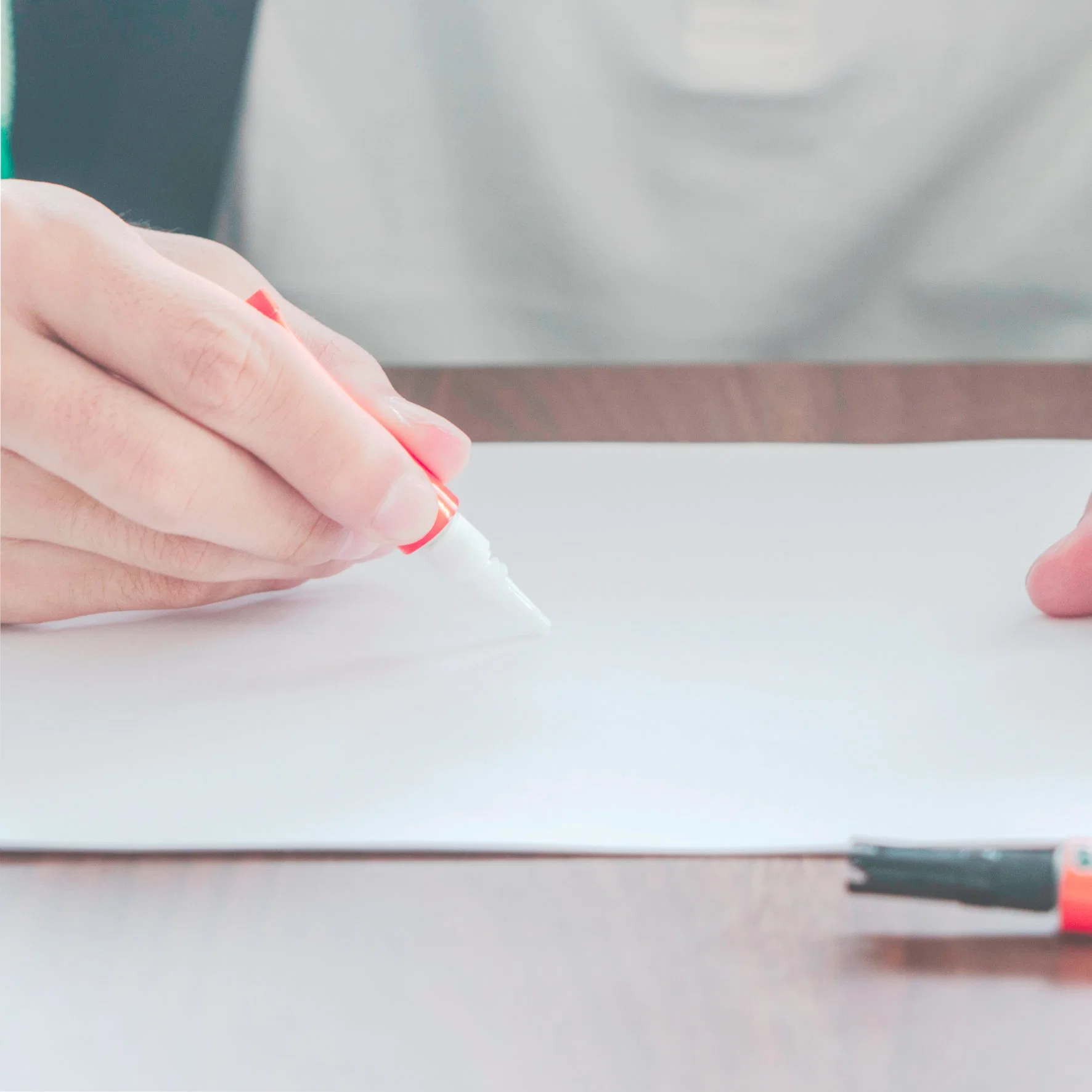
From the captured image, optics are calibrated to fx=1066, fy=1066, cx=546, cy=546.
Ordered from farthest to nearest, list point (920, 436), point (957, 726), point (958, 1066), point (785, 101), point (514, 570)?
point (785, 101)
point (920, 436)
point (514, 570)
point (957, 726)
point (958, 1066)

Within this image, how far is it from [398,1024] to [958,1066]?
11cm

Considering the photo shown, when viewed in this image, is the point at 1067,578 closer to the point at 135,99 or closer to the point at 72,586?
the point at 72,586

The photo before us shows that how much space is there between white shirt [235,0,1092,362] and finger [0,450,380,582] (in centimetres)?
40

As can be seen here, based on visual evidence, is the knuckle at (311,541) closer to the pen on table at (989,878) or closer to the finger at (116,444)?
the finger at (116,444)

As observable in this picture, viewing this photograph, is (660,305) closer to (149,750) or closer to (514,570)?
(514,570)

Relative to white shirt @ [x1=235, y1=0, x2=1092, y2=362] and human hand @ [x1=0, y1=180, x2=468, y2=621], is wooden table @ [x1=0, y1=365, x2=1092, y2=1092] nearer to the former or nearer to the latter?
human hand @ [x1=0, y1=180, x2=468, y2=621]

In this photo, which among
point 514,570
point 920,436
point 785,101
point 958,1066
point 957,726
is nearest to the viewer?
point 958,1066

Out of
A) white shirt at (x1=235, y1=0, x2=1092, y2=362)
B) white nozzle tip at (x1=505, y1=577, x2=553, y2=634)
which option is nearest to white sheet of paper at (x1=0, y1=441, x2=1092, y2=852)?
white nozzle tip at (x1=505, y1=577, x2=553, y2=634)

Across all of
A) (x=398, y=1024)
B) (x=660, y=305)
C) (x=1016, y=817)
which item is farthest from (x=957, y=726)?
(x=660, y=305)

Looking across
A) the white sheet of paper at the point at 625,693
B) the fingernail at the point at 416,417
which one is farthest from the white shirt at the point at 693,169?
the fingernail at the point at 416,417

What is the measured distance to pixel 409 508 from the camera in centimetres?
35

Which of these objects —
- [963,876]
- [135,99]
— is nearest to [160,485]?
[963,876]

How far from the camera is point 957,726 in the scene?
0.30 meters

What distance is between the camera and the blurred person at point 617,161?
69cm
